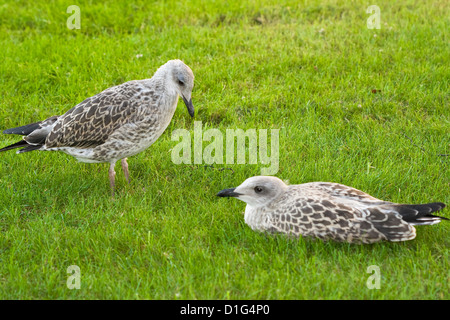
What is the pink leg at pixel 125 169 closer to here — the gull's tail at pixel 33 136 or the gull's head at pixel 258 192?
the gull's tail at pixel 33 136

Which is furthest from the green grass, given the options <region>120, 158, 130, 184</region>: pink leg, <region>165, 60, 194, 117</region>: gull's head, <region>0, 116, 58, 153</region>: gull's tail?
<region>165, 60, 194, 117</region>: gull's head

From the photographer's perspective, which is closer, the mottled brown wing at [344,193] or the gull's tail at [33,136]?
the mottled brown wing at [344,193]

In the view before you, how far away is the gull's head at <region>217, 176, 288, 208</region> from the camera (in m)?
5.56

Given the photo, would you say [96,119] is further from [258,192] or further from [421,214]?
[421,214]

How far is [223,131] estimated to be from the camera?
304 inches

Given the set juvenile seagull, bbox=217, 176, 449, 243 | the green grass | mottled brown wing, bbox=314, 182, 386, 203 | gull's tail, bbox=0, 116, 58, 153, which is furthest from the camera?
gull's tail, bbox=0, 116, 58, 153

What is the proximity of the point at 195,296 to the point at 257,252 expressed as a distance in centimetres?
82

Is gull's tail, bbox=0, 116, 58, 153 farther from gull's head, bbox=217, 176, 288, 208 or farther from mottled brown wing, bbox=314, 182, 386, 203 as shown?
mottled brown wing, bbox=314, 182, 386, 203

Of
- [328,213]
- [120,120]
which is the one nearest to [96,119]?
[120,120]

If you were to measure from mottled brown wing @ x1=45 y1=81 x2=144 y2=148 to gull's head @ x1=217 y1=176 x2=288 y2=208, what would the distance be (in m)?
1.66

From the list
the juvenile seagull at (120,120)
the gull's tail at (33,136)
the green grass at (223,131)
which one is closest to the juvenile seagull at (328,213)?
the green grass at (223,131)

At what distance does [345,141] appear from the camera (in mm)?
7312

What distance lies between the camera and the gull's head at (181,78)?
6387mm

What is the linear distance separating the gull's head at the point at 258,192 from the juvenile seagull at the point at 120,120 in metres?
1.39
